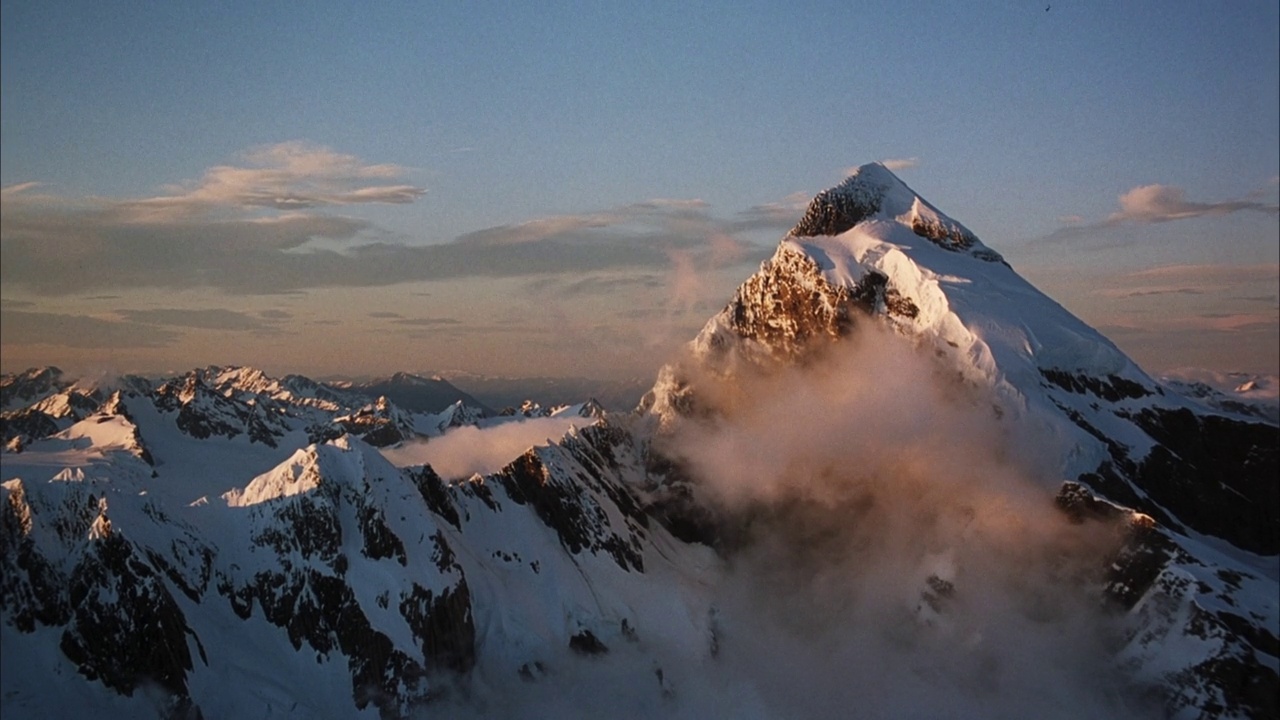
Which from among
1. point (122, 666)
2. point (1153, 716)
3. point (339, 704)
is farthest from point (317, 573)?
point (1153, 716)

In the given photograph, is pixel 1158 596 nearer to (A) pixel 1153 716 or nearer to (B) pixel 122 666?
(A) pixel 1153 716

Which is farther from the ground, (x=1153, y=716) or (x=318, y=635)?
(x=318, y=635)

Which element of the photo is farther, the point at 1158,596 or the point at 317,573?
the point at 1158,596

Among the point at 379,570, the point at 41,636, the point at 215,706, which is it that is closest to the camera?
the point at 41,636

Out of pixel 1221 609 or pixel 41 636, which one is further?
pixel 1221 609

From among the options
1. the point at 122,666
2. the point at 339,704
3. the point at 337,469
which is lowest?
the point at 339,704

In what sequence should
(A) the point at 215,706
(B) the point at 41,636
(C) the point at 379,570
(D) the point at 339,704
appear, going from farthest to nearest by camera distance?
1. (C) the point at 379,570
2. (D) the point at 339,704
3. (A) the point at 215,706
4. (B) the point at 41,636

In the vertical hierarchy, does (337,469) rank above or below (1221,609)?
above

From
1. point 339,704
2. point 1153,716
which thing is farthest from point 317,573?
point 1153,716

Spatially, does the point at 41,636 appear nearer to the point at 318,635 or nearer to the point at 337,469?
the point at 318,635
